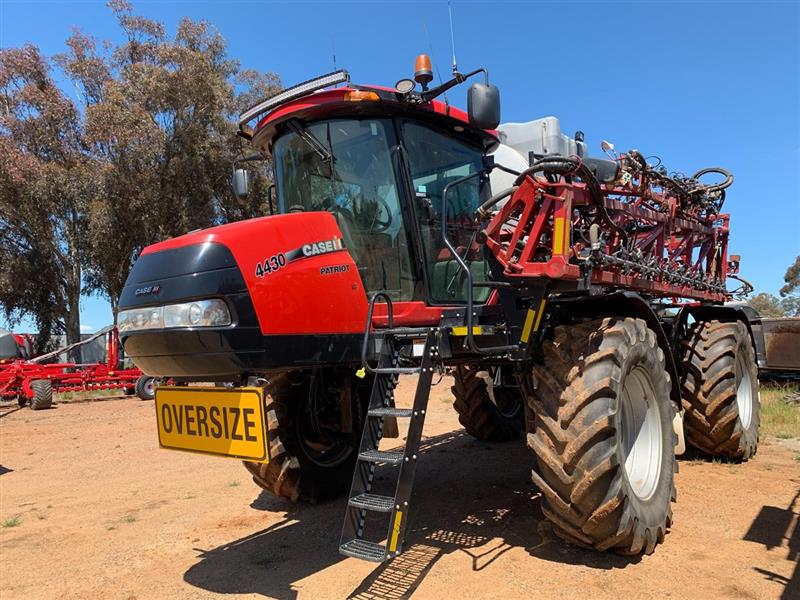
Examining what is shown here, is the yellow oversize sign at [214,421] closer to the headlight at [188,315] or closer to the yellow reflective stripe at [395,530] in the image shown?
the headlight at [188,315]

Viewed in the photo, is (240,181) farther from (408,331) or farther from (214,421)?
(214,421)

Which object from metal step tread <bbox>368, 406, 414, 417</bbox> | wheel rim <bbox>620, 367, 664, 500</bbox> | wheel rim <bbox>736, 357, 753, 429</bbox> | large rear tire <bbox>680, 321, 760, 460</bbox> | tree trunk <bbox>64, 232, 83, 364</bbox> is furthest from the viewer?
tree trunk <bbox>64, 232, 83, 364</bbox>

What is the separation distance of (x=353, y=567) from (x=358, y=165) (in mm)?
2582

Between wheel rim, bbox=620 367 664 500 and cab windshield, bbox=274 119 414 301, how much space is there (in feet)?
5.73

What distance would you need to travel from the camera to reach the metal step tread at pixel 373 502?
3141 millimetres

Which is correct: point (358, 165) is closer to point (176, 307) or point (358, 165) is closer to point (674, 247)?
point (176, 307)

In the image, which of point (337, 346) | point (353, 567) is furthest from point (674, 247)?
point (353, 567)

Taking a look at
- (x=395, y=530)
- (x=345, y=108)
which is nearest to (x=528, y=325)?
(x=395, y=530)

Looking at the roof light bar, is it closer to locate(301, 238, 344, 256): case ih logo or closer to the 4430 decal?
locate(301, 238, 344, 256): case ih logo

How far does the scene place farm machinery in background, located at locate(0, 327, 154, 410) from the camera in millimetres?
14234

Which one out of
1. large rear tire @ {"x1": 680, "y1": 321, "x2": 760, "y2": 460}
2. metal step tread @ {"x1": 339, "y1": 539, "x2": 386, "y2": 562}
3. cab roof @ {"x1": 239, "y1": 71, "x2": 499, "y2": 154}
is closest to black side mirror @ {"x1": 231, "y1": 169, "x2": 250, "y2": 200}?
cab roof @ {"x1": 239, "y1": 71, "x2": 499, "y2": 154}

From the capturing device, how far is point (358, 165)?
411 cm

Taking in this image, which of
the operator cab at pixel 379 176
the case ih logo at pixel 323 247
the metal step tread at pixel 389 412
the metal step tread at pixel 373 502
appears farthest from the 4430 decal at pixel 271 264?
the metal step tread at pixel 373 502

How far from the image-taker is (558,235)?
3.81m
